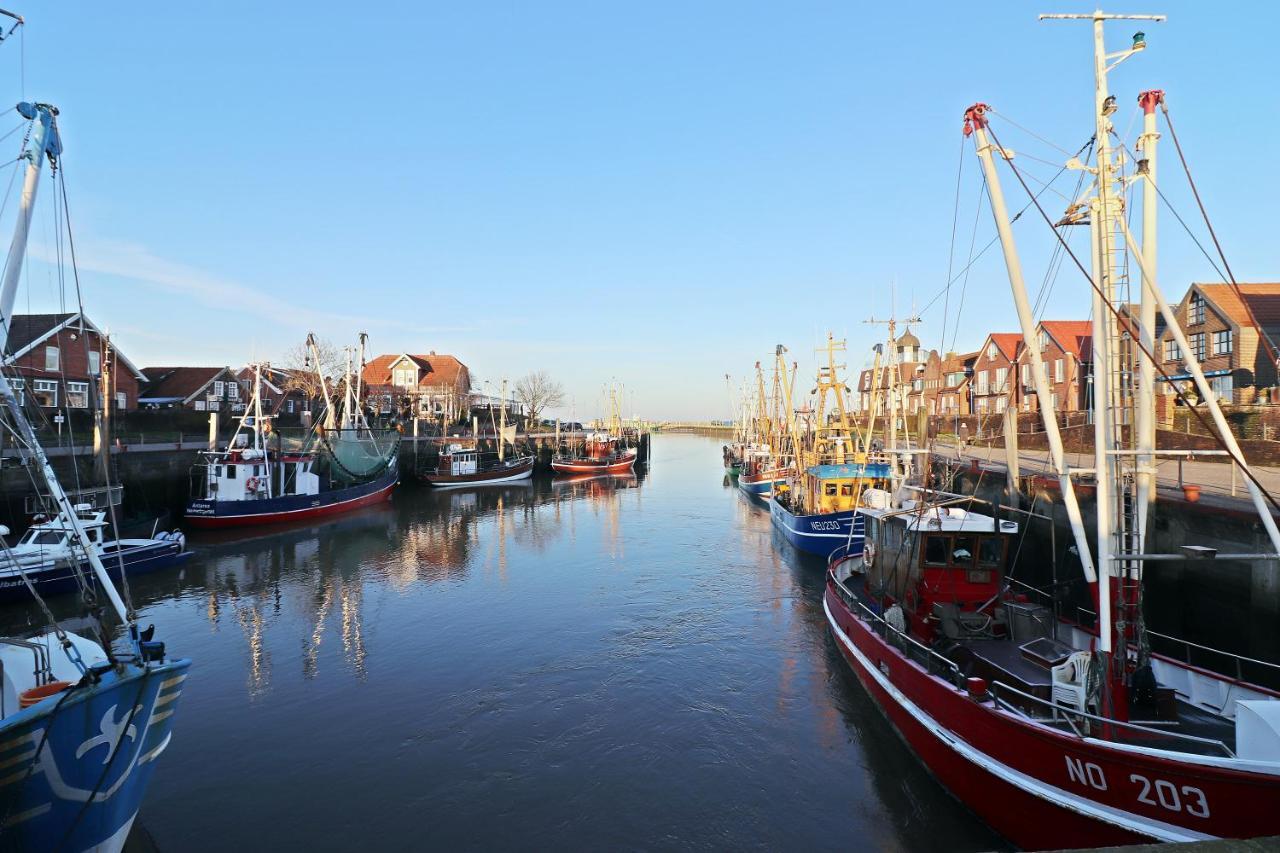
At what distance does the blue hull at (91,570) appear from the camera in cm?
2194

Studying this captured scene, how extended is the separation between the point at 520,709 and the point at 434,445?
6212cm

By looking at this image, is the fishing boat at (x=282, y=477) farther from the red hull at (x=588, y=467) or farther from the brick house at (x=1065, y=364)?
the brick house at (x=1065, y=364)

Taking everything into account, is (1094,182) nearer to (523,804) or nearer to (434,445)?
(523,804)

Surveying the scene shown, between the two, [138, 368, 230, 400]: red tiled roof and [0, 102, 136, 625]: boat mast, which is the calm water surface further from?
[138, 368, 230, 400]: red tiled roof

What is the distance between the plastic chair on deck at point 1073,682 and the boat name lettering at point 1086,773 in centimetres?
88

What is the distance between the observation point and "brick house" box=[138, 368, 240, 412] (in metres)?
64.1

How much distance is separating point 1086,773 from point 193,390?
75.9 meters

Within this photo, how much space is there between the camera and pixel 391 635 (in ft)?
66.5

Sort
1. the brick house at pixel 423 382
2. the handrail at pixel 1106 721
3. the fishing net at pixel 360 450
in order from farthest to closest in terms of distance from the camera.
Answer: the brick house at pixel 423 382, the fishing net at pixel 360 450, the handrail at pixel 1106 721

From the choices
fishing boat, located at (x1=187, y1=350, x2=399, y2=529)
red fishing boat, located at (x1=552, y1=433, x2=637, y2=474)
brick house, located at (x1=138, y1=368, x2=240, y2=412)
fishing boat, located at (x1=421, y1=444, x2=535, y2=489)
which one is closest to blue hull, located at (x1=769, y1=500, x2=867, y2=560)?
fishing boat, located at (x1=187, y1=350, x2=399, y2=529)

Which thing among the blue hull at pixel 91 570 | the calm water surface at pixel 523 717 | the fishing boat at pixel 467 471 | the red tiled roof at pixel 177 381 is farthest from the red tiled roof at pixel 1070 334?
the red tiled roof at pixel 177 381

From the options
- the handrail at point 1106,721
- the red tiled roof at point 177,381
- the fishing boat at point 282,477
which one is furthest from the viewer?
the red tiled roof at point 177,381

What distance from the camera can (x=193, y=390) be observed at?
216 ft

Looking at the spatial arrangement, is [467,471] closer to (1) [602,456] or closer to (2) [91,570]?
(1) [602,456]
